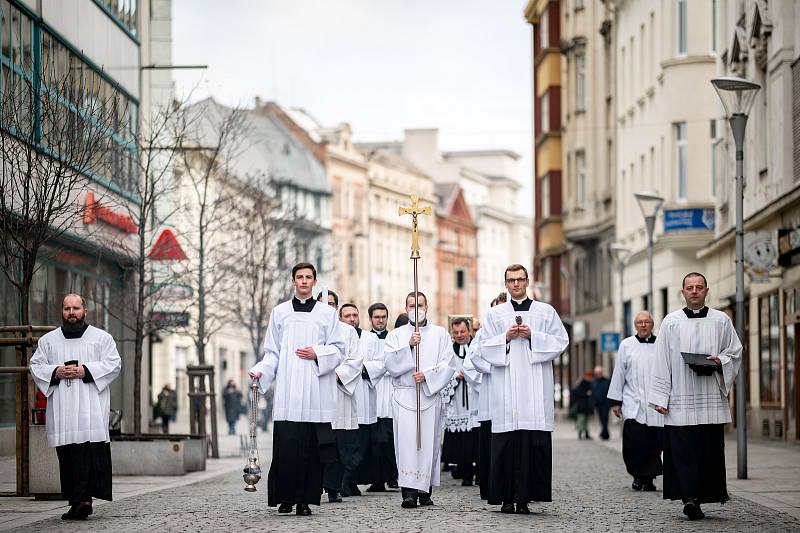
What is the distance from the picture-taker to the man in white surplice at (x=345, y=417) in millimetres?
15766

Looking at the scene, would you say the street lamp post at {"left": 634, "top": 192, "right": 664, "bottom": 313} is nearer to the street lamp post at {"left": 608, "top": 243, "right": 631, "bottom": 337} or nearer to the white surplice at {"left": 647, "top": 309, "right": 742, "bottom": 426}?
the street lamp post at {"left": 608, "top": 243, "right": 631, "bottom": 337}

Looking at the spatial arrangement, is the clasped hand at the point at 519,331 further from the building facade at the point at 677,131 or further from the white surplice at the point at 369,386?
the building facade at the point at 677,131

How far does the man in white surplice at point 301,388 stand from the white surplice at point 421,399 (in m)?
1.19

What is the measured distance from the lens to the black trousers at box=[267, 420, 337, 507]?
1503cm

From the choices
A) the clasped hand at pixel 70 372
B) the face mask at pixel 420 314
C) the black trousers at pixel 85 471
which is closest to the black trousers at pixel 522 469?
the face mask at pixel 420 314

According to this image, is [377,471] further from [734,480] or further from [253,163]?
[253,163]

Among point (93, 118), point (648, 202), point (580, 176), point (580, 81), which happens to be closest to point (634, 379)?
point (93, 118)

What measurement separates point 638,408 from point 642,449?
0.66 metres

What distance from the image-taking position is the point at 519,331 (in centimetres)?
1541

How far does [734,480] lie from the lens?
20953mm

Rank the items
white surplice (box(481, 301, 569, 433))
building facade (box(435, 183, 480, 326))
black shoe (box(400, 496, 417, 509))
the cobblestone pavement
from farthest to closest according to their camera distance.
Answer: building facade (box(435, 183, 480, 326)) < black shoe (box(400, 496, 417, 509)) < white surplice (box(481, 301, 569, 433)) < the cobblestone pavement

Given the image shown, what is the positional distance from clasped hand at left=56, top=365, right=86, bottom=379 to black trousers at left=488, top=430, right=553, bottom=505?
3.72 metres

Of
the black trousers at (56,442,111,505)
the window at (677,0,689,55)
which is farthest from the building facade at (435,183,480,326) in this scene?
the black trousers at (56,442,111,505)

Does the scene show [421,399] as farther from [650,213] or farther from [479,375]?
[650,213]
